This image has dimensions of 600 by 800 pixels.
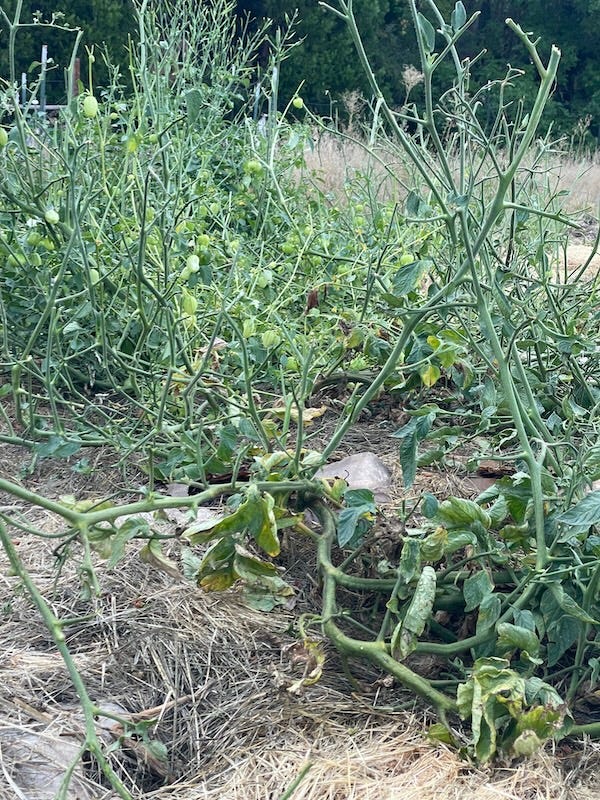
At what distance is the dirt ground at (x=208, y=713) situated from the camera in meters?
1.47

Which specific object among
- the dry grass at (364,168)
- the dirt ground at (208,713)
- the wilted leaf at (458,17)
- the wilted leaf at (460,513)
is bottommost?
the dry grass at (364,168)

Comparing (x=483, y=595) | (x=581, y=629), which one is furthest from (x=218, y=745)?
(x=581, y=629)

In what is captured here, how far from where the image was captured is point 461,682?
1.56 metres

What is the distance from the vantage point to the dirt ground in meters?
1.47

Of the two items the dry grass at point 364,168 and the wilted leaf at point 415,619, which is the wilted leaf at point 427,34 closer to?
the wilted leaf at point 415,619

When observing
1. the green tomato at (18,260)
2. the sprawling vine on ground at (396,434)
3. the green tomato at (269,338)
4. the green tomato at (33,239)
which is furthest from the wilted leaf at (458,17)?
Answer: the green tomato at (18,260)

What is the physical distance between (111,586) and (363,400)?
26.1 inches

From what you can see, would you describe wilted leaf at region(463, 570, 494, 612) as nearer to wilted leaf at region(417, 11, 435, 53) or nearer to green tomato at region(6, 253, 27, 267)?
wilted leaf at region(417, 11, 435, 53)

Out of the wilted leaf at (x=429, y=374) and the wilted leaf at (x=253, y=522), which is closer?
the wilted leaf at (x=253, y=522)

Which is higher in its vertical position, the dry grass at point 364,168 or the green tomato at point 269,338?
the green tomato at point 269,338

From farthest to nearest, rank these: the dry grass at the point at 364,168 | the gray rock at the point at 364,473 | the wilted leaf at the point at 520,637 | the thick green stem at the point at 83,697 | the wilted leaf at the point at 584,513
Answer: the dry grass at the point at 364,168
the gray rock at the point at 364,473
the wilted leaf at the point at 520,637
the wilted leaf at the point at 584,513
the thick green stem at the point at 83,697

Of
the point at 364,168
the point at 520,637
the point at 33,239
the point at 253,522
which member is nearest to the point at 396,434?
the point at 253,522

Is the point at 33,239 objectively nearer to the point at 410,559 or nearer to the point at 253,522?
the point at 253,522

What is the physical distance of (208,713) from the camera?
1.63m
